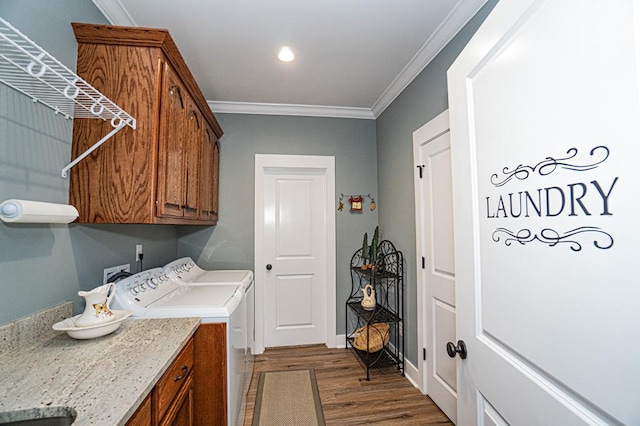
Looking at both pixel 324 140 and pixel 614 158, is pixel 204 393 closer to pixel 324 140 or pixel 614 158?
pixel 614 158

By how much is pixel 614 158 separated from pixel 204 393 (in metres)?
1.82

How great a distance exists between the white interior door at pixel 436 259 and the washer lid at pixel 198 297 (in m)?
1.47

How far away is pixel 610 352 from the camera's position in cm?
55

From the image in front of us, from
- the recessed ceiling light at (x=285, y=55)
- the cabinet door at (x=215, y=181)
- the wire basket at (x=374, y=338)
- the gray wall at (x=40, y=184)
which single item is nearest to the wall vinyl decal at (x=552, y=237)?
the gray wall at (x=40, y=184)

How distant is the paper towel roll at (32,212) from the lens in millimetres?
951

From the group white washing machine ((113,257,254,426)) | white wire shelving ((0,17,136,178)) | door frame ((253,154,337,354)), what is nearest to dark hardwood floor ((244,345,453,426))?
door frame ((253,154,337,354))

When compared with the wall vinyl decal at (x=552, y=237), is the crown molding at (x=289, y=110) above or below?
above

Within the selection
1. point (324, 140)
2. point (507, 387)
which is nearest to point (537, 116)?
point (507, 387)

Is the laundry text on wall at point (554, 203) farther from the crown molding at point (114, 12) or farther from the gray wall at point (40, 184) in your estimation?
the crown molding at point (114, 12)

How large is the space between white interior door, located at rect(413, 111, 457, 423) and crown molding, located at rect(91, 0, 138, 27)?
7.00 feet

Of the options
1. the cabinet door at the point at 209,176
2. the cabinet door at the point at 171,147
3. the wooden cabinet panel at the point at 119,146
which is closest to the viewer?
the wooden cabinet panel at the point at 119,146

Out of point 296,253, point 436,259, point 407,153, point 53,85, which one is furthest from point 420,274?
point 53,85

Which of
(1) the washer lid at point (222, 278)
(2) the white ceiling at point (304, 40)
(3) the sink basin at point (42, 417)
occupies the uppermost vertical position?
(2) the white ceiling at point (304, 40)

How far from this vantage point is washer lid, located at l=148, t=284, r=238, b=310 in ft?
5.23
